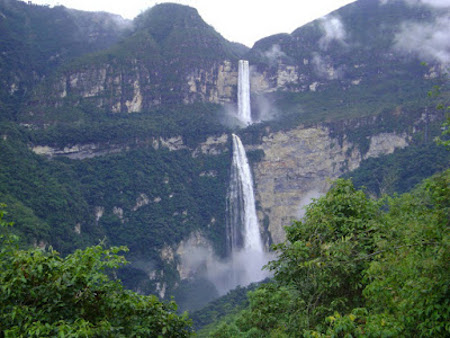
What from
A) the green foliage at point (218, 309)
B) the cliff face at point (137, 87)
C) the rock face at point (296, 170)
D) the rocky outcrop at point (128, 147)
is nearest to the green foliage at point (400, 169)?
the rock face at point (296, 170)

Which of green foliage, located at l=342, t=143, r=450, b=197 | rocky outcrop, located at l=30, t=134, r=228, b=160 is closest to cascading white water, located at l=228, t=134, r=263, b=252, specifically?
rocky outcrop, located at l=30, t=134, r=228, b=160

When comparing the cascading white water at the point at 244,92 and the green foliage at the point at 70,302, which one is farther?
the cascading white water at the point at 244,92

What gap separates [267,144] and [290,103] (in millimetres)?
11579

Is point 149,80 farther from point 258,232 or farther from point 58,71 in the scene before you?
point 258,232

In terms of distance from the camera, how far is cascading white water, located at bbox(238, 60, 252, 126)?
7496 centimetres

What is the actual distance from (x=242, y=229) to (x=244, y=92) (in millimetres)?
23107

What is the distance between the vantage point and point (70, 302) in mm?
5500

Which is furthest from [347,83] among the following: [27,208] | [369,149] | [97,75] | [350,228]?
[350,228]

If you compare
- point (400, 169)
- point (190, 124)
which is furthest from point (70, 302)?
point (190, 124)

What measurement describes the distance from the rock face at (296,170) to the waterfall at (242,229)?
143 cm

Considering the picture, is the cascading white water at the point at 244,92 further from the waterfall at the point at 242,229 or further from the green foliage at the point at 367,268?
the green foliage at the point at 367,268

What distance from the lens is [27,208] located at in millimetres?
44188

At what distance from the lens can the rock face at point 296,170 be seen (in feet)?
209

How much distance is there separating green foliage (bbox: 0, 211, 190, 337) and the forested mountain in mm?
36541
